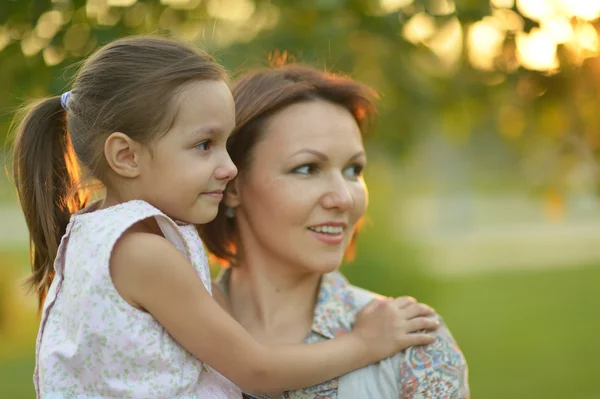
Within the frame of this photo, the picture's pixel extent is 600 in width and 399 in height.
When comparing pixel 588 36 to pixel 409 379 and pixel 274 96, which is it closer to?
pixel 274 96

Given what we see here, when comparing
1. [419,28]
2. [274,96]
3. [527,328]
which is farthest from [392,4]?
[527,328]

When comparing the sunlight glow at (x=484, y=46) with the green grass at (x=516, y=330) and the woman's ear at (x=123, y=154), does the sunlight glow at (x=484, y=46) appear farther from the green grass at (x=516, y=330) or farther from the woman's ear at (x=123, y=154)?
the green grass at (x=516, y=330)

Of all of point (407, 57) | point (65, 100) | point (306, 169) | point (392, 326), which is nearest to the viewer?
point (65, 100)

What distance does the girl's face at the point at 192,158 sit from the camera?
2.19 meters

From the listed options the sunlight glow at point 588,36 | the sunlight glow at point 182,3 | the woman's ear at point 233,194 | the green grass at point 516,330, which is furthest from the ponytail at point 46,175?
the green grass at point 516,330

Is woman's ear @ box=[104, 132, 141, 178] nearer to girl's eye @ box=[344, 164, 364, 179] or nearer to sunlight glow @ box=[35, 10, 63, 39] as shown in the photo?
girl's eye @ box=[344, 164, 364, 179]

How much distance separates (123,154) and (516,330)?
11436mm

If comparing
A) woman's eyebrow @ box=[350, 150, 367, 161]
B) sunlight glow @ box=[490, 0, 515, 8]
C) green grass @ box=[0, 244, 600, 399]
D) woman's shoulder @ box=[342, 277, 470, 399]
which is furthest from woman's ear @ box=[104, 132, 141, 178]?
green grass @ box=[0, 244, 600, 399]

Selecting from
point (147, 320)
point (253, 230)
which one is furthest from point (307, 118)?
point (147, 320)

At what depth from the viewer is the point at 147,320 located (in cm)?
214

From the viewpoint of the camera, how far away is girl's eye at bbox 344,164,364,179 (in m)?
2.67

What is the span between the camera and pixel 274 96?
8.80ft

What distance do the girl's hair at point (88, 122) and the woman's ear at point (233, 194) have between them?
47cm

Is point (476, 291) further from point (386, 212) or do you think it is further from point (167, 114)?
point (167, 114)
